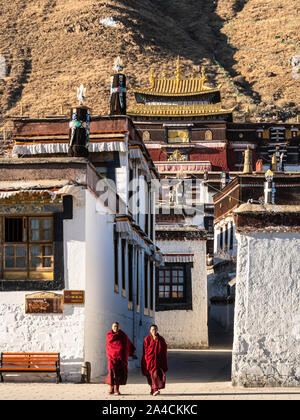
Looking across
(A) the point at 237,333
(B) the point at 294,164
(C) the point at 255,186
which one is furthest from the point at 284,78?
(A) the point at 237,333

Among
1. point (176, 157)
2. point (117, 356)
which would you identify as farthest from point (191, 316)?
point (176, 157)

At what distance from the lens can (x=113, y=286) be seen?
19.2m

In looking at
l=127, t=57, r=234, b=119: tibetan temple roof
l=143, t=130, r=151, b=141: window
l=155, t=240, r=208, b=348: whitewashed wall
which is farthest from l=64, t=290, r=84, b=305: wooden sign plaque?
l=143, t=130, r=151, b=141: window

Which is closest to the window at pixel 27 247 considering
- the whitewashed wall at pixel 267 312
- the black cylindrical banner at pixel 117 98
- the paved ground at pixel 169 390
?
the paved ground at pixel 169 390

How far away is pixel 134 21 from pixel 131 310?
9521cm

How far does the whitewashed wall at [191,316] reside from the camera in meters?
27.4

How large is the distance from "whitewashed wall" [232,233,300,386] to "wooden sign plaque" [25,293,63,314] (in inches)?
120

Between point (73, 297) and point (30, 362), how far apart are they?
1.30 m

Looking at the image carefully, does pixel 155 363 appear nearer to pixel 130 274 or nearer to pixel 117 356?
pixel 117 356

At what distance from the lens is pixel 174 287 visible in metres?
28.3

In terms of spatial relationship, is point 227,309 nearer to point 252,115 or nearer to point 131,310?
point 131,310

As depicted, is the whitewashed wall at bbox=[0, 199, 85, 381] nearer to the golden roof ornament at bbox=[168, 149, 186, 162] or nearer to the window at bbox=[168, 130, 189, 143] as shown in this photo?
the golden roof ornament at bbox=[168, 149, 186, 162]

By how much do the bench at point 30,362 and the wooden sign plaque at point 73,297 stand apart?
90 centimetres

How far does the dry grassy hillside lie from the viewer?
99.1 meters
